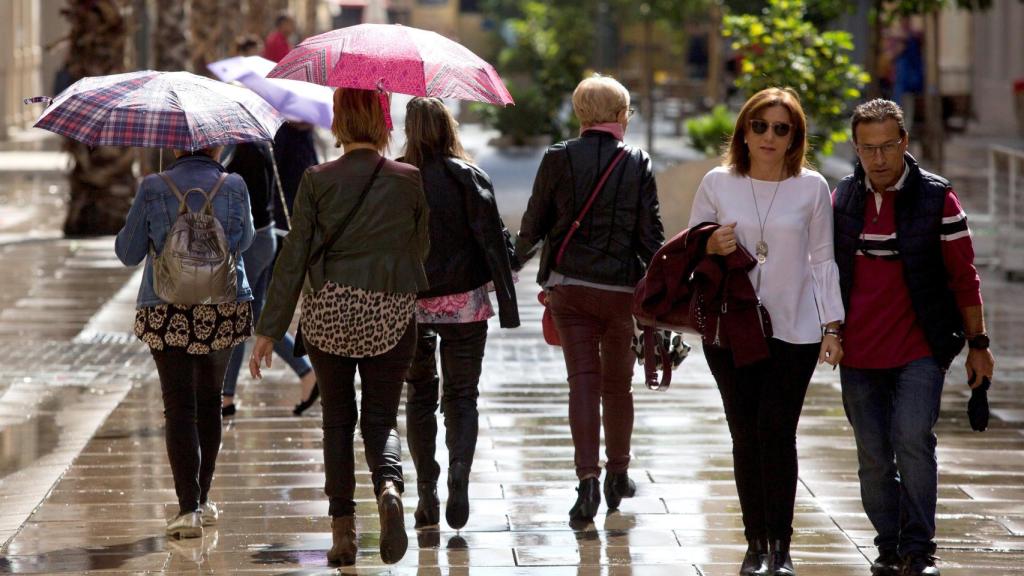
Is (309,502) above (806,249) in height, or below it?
below

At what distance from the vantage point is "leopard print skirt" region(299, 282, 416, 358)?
19.2ft

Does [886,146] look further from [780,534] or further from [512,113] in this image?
[512,113]

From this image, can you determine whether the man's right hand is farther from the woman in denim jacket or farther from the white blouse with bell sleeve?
the woman in denim jacket

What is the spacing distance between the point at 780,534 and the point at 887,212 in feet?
3.63

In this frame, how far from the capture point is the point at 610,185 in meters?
6.62

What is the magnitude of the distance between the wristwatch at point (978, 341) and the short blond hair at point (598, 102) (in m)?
1.71

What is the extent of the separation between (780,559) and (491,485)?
1869 mm

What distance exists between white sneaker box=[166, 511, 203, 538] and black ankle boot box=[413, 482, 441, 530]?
81cm

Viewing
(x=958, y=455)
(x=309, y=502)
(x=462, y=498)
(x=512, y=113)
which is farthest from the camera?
(x=512, y=113)

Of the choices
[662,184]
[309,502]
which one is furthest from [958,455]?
[662,184]

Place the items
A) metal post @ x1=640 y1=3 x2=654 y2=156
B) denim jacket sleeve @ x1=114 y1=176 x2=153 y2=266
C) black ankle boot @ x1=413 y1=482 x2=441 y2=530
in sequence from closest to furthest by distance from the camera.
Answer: denim jacket sleeve @ x1=114 y1=176 x2=153 y2=266
black ankle boot @ x1=413 y1=482 x2=441 y2=530
metal post @ x1=640 y1=3 x2=654 y2=156

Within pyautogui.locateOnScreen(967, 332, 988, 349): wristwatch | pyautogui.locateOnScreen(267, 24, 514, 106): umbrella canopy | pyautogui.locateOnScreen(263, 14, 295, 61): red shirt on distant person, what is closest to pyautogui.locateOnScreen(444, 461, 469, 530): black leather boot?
pyautogui.locateOnScreen(267, 24, 514, 106): umbrella canopy

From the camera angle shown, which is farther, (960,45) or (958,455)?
(960,45)

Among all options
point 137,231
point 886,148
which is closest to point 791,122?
point 886,148
